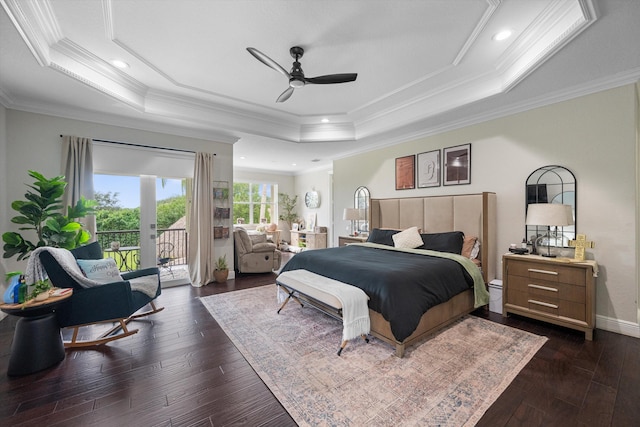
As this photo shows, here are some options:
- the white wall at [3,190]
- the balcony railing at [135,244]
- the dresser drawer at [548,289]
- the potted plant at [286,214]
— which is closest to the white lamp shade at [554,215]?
the dresser drawer at [548,289]

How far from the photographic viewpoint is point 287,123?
5223 mm

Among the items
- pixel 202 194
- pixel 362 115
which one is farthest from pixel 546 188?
pixel 202 194

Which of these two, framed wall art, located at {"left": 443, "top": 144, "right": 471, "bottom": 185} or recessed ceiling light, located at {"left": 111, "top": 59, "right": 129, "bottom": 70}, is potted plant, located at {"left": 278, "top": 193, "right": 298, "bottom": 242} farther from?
recessed ceiling light, located at {"left": 111, "top": 59, "right": 129, "bottom": 70}

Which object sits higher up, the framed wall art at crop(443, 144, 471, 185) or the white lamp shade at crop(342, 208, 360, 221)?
the framed wall art at crop(443, 144, 471, 185)

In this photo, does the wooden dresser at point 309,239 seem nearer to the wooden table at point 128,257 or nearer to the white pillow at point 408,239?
the white pillow at point 408,239

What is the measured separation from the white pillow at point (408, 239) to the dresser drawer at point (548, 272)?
49.8 inches

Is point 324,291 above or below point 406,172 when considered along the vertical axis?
below

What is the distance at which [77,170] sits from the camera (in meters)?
3.89

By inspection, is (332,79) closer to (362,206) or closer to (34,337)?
(34,337)

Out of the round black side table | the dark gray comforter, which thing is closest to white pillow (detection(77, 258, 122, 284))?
the round black side table

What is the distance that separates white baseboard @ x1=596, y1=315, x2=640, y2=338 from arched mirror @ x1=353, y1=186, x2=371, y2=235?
3.77m

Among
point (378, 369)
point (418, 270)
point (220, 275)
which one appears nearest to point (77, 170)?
point (220, 275)

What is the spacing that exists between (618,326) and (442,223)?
2259mm

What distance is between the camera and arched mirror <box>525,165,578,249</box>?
326 centimetres
